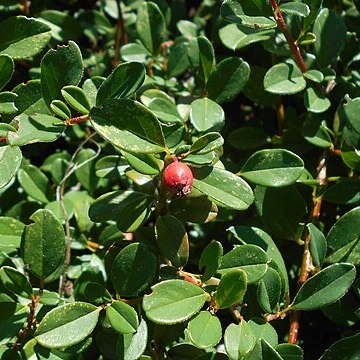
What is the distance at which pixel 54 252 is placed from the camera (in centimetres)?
122

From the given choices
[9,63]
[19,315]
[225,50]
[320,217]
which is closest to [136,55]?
[225,50]

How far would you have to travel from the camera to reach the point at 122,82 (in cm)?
115

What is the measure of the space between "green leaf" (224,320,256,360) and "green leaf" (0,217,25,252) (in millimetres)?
497

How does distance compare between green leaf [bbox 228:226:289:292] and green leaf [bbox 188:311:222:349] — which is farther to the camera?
green leaf [bbox 228:226:289:292]

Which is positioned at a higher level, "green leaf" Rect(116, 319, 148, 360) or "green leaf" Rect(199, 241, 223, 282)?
"green leaf" Rect(199, 241, 223, 282)

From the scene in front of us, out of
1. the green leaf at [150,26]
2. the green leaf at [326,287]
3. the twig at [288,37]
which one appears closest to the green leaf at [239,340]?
the green leaf at [326,287]

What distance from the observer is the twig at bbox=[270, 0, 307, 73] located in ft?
3.98

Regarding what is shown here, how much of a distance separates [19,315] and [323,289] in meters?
0.58

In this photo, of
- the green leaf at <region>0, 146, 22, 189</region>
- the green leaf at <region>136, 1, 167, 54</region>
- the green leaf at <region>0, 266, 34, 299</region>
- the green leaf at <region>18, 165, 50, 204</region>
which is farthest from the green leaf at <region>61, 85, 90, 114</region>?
the green leaf at <region>136, 1, 167, 54</region>

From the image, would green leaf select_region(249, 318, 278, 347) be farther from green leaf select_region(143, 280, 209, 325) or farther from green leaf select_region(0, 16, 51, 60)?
green leaf select_region(0, 16, 51, 60)

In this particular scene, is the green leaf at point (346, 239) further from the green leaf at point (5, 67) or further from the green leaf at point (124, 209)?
the green leaf at point (5, 67)

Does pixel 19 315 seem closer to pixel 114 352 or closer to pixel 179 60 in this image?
pixel 114 352

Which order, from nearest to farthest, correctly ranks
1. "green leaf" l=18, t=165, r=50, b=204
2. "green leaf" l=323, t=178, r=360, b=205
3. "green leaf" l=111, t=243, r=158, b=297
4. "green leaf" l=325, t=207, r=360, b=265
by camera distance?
"green leaf" l=111, t=243, r=158, b=297, "green leaf" l=325, t=207, r=360, b=265, "green leaf" l=323, t=178, r=360, b=205, "green leaf" l=18, t=165, r=50, b=204

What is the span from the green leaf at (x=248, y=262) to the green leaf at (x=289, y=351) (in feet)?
0.44
